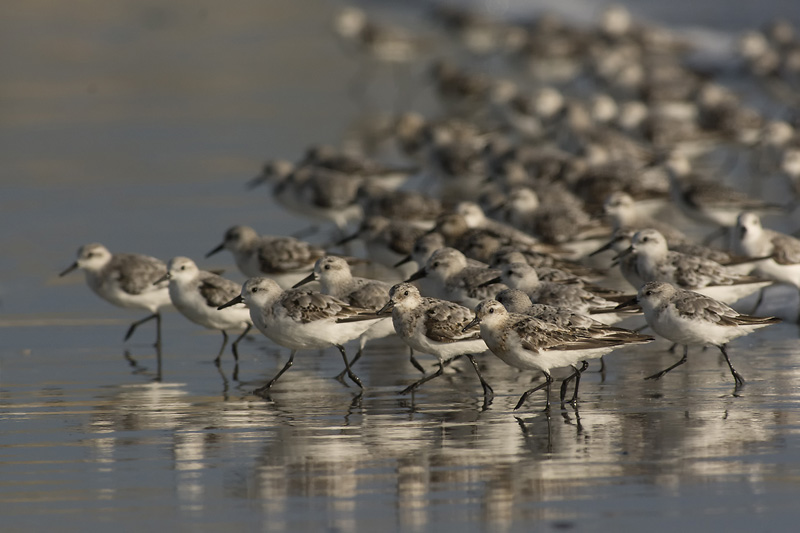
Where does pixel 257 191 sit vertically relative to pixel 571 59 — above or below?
below

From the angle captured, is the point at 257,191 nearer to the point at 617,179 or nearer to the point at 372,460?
the point at 617,179

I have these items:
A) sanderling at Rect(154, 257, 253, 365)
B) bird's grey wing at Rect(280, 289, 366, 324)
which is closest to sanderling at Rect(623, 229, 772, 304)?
bird's grey wing at Rect(280, 289, 366, 324)

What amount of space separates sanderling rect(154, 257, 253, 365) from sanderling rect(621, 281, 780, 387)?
3437 mm

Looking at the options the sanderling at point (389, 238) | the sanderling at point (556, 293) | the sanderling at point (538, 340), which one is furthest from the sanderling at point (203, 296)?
the sanderling at point (538, 340)

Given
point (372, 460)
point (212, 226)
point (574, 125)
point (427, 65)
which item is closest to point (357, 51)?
point (427, 65)

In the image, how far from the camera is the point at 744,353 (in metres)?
11.3

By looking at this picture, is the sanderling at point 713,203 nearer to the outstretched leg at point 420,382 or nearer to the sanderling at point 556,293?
the sanderling at point 556,293

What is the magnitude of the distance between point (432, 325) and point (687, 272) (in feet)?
8.97

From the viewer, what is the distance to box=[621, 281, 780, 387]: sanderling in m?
9.91

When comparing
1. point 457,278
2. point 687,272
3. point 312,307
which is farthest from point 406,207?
point 312,307

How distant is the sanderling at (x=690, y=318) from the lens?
9906mm

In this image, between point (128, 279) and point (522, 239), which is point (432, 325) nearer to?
point (128, 279)

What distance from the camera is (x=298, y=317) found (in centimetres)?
1027

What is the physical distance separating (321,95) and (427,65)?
19.6 feet
